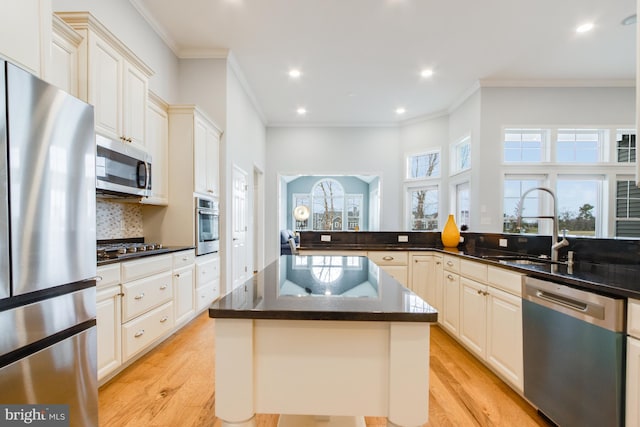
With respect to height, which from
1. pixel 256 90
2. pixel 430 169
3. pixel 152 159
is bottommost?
pixel 152 159

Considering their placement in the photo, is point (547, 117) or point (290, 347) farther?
point (547, 117)

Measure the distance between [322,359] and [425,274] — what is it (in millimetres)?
2586

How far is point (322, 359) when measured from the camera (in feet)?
2.75

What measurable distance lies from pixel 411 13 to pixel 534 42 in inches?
67.3

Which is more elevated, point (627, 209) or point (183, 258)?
point (627, 209)

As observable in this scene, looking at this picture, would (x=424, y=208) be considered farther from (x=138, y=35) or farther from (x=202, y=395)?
(x=138, y=35)

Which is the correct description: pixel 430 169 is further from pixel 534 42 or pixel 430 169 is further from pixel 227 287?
pixel 227 287

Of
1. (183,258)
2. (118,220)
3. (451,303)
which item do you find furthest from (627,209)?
(118,220)

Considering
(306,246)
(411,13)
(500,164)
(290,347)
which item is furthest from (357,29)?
(290,347)

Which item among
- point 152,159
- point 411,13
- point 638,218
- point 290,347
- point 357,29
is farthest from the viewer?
point 638,218

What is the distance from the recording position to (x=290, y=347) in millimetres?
843

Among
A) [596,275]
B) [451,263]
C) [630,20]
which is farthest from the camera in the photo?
Answer: [630,20]

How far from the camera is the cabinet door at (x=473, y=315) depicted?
7.11 feet

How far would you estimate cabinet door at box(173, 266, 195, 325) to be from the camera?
8.32 ft
